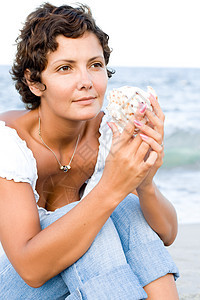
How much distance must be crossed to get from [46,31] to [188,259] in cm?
227

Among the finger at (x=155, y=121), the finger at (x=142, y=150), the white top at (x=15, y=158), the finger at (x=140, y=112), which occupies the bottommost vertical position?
the white top at (x=15, y=158)

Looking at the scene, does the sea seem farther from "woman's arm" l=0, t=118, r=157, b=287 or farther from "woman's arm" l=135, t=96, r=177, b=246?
"woman's arm" l=0, t=118, r=157, b=287

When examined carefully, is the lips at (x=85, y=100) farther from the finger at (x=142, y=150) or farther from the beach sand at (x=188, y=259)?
the beach sand at (x=188, y=259)

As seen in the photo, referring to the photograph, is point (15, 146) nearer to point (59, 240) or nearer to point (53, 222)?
point (53, 222)

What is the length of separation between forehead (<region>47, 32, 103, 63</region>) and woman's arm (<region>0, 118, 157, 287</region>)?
48cm

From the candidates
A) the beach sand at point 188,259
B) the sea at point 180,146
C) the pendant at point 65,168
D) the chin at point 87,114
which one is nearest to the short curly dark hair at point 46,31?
the chin at point 87,114

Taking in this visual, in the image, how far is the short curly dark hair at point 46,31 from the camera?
193 cm

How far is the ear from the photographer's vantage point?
6.67 ft

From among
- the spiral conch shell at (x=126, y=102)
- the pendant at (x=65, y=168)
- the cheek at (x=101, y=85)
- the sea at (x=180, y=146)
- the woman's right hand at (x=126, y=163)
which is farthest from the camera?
the sea at (x=180, y=146)

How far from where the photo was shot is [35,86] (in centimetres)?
208

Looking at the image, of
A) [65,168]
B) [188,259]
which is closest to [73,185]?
[65,168]

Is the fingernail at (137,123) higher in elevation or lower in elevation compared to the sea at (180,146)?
higher

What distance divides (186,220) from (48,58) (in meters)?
3.10

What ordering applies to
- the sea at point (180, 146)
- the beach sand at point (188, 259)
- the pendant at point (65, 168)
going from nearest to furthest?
the pendant at point (65, 168) → the beach sand at point (188, 259) → the sea at point (180, 146)
